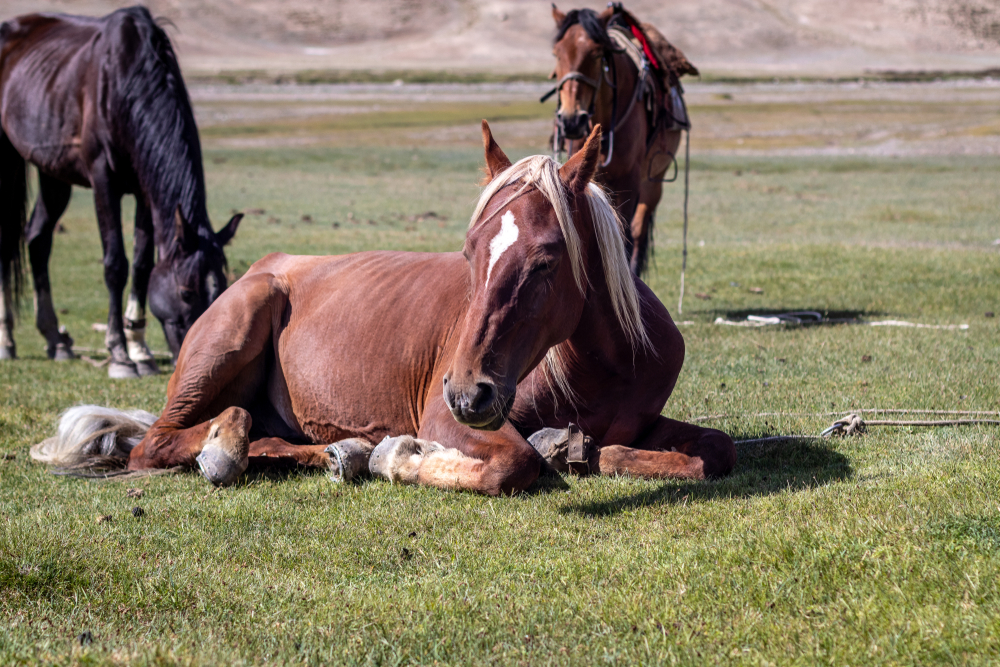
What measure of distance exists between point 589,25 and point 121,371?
6.01 meters

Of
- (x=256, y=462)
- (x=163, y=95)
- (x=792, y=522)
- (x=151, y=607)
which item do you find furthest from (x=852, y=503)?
(x=163, y=95)

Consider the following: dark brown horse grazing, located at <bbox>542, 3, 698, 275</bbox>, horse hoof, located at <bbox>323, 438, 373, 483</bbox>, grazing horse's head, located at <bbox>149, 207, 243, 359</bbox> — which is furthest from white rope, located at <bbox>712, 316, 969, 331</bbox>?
horse hoof, located at <bbox>323, 438, 373, 483</bbox>

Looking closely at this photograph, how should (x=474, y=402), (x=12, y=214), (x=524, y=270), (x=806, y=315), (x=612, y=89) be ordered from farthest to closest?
(x=12, y=214)
(x=806, y=315)
(x=612, y=89)
(x=524, y=270)
(x=474, y=402)

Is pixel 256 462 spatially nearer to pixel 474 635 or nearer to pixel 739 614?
pixel 474 635

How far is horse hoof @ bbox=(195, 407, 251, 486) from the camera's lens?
5.25 meters

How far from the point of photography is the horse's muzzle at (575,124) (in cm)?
897

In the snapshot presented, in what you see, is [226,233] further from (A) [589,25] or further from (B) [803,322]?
(B) [803,322]

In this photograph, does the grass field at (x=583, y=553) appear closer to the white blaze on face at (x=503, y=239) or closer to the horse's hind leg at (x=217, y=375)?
the horse's hind leg at (x=217, y=375)

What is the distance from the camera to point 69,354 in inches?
429

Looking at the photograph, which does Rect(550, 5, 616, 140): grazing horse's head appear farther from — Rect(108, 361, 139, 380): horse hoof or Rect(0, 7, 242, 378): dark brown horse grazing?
Rect(108, 361, 139, 380): horse hoof

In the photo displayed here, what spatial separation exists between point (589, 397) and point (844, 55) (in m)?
166

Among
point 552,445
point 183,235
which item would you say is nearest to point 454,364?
point 552,445

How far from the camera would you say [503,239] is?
415 centimetres

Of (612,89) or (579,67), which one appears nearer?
(579,67)
